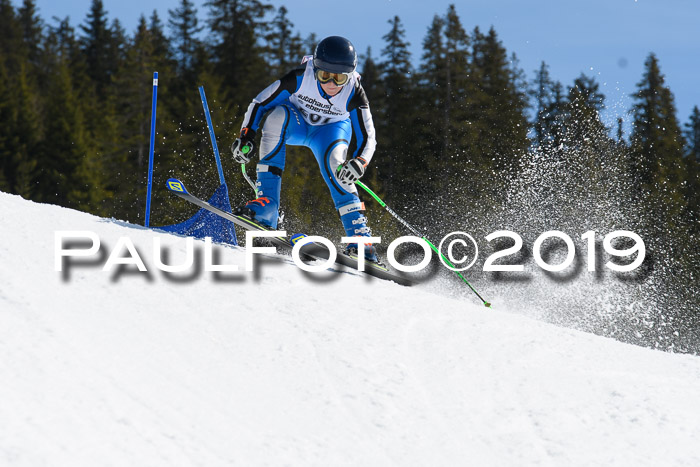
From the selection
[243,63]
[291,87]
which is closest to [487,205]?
[243,63]

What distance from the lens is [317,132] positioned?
5965 mm

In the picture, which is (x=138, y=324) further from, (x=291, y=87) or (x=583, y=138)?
(x=583, y=138)

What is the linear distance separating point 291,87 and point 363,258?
5.47 ft

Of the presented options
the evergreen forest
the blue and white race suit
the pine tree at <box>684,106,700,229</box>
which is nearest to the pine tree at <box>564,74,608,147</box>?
the evergreen forest

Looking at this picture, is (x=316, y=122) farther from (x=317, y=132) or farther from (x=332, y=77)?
(x=332, y=77)

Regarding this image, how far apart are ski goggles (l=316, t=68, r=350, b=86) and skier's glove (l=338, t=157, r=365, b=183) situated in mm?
680

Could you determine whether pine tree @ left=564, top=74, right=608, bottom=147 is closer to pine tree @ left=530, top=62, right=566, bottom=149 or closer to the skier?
pine tree @ left=530, top=62, right=566, bottom=149

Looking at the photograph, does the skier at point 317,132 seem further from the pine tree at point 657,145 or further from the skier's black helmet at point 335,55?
the pine tree at point 657,145

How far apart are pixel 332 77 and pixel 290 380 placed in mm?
3460

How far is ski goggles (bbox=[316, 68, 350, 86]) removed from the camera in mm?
5672

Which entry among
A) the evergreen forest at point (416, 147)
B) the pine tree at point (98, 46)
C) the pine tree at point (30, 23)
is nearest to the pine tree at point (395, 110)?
the evergreen forest at point (416, 147)

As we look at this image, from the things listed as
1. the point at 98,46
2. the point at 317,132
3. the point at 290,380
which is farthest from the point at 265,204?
the point at 98,46

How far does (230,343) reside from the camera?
3074mm

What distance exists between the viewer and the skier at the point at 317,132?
5.78 meters
